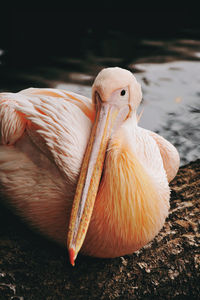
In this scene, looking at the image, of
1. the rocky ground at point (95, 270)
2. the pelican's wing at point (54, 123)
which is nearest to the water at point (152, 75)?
the rocky ground at point (95, 270)

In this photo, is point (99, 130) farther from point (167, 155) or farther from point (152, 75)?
point (152, 75)

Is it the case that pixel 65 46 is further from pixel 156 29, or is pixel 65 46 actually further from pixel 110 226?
pixel 110 226

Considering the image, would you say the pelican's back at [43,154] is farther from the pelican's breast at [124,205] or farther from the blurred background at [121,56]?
the blurred background at [121,56]

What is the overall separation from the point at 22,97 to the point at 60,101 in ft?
0.64

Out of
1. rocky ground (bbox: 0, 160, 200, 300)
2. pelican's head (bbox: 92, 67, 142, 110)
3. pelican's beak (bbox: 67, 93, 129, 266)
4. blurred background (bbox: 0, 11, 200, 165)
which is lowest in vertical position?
rocky ground (bbox: 0, 160, 200, 300)

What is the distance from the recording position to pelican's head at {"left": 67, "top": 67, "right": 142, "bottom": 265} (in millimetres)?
1396

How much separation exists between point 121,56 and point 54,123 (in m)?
3.19

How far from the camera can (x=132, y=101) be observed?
1.70 m

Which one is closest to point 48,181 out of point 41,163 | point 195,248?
point 41,163

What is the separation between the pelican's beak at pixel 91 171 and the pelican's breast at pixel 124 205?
41 millimetres

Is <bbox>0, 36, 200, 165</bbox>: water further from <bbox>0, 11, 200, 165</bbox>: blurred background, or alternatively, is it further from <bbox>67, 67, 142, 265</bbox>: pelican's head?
<bbox>67, 67, 142, 265</bbox>: pelican's head

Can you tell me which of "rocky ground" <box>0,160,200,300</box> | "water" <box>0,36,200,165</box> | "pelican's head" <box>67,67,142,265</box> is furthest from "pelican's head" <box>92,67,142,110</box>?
"water" <box>0,36,200,165</box>

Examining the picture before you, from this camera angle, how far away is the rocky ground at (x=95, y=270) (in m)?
1.59

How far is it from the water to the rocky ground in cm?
105
